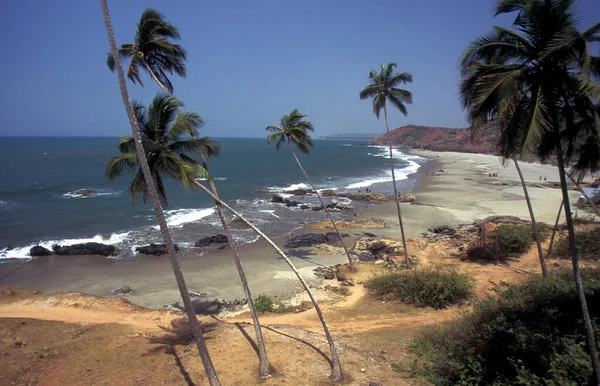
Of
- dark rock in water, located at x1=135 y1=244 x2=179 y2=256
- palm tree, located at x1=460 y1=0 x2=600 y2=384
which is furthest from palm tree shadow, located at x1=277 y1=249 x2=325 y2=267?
palm tree, located at x1=460 y1=0 x2=600 y2=384

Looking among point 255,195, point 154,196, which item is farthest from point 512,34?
point 255,195

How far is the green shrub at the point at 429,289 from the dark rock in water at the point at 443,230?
44.6 ft

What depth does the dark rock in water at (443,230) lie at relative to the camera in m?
28.5

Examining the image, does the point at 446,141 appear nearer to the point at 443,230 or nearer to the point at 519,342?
the point at 443,230

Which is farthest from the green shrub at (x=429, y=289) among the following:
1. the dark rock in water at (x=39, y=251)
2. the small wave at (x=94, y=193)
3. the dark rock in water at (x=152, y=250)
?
the small wave at (x=94, y=193)

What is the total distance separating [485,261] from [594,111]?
1469 cm

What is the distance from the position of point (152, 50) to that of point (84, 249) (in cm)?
2193

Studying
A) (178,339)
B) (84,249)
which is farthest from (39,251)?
(178,339)

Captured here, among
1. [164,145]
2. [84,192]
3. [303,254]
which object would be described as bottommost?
[303,254]

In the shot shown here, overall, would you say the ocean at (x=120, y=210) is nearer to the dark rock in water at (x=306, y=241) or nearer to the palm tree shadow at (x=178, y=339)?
the dark rock in water at (x=306, y=241)

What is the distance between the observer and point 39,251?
83.1ft

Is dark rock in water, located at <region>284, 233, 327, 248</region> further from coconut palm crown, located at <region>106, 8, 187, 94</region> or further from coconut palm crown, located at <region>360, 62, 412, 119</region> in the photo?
coconut palm crown, located at <region>106, 8, 187, 94</region>

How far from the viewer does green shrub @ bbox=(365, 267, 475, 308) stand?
13961mm

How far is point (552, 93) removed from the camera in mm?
6395
